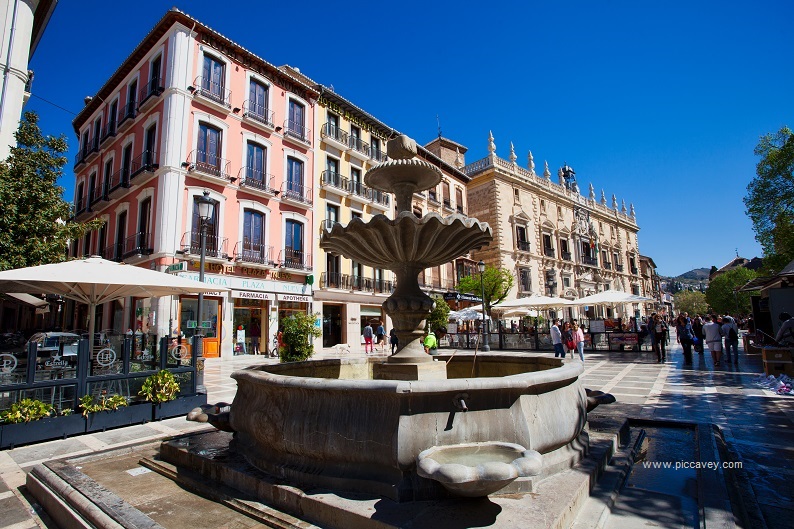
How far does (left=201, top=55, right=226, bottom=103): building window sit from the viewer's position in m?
17.1

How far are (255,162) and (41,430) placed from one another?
15.8 m

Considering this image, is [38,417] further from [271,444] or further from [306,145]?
[306,145]

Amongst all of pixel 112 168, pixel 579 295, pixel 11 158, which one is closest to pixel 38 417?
pixel 11 158

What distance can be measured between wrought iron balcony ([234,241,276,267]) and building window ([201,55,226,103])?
6372mm

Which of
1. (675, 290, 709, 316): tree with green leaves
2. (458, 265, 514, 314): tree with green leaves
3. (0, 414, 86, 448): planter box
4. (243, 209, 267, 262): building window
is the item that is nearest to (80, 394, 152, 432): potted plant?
(0, 414, 86, 448): planter box

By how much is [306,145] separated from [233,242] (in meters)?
6.87

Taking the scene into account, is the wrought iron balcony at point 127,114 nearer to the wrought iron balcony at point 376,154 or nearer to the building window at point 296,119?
the building window at point 296,119

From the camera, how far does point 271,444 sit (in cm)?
313

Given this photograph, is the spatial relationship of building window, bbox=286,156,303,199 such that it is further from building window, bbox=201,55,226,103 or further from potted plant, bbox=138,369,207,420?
potted plant, bbox=138,369,207,420

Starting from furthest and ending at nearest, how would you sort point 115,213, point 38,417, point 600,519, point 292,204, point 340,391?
1. point 292,204
2. point 115,213
3. point 38,417
4. point 340,391
5. point 600,519

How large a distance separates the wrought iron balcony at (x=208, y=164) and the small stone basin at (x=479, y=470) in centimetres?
1681

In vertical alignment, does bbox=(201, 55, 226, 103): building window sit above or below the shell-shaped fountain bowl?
above

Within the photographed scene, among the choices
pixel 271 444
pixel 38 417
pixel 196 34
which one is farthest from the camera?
pixel 196 34

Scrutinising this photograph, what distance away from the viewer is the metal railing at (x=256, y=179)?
1798 centimetres
